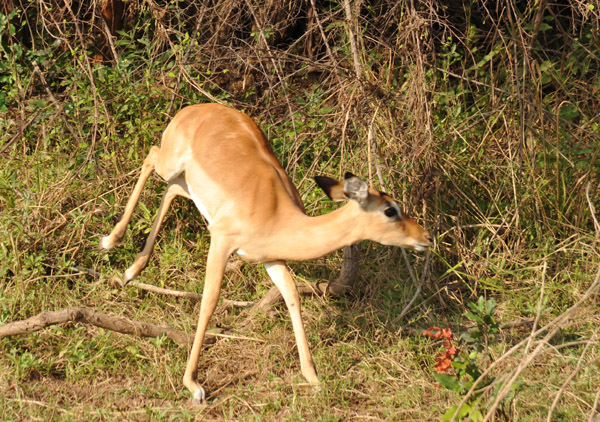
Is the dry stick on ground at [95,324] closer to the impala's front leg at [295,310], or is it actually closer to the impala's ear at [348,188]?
the impala's front leg at [295,310]

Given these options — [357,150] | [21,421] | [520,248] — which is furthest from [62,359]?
[520,248]

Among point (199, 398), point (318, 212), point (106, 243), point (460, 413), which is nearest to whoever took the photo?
point (460, 413)

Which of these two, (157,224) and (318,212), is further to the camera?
(318,212)

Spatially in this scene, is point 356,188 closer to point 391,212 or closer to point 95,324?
point 391,212

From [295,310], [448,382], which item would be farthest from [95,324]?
[448,382]

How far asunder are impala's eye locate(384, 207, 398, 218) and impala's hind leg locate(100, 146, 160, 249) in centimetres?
194

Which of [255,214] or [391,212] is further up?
[391,212]

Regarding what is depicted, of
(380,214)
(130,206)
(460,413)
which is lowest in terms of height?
(130,206)

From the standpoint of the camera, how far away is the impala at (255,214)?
4.33 metres

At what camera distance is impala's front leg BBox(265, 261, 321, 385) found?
175 inches

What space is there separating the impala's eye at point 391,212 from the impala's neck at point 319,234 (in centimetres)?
15

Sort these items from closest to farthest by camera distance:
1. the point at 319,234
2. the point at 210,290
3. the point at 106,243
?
the point at 319,234, the point at 210,290, the point at 106,243

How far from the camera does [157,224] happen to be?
17.8 ft

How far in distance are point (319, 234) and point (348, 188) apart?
335 mm
